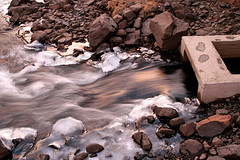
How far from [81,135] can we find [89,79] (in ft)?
6.37

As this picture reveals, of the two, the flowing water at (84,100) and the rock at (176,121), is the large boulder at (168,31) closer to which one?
the flowing water at (84,100)

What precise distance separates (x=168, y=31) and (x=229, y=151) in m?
Answer: 2.95

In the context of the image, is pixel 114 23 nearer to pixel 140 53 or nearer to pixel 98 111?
pixel 140 53

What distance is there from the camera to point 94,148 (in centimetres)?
310

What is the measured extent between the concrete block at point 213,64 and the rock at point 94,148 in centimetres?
173

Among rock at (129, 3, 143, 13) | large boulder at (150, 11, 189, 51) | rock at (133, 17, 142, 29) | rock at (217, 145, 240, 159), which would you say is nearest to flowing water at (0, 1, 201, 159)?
large boulder at (150, 11, 189, 51)

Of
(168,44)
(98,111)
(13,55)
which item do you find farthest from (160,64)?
(13,55)

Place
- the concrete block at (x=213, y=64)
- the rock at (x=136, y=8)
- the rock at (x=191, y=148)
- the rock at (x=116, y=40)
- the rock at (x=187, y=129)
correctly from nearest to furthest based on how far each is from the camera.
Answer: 1. the rock at (x=191, y=148)
2. the rock at (x=187, y=129)
3. the concrete block at (x=213, y=64)
4. the rock at (x=116, y=40)
5. the rock at (x=136, y=8)

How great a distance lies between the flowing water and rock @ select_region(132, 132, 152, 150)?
0.26ft

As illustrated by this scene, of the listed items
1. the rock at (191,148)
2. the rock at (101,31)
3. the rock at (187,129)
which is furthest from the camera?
the rock at (101,31)

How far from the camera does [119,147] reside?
3.20 meters

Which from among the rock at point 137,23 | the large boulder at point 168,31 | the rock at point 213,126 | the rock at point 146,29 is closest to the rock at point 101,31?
the rock at point 137,23

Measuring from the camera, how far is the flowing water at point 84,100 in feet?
10.8

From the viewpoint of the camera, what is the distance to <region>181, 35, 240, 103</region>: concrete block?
358 cm
